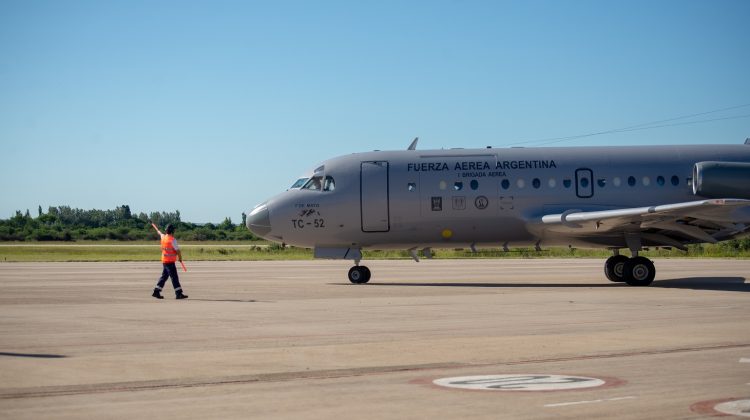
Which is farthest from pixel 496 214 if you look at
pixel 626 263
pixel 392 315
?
pixel 392 315

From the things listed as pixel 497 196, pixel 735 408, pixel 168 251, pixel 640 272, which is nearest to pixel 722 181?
pixel 640 272

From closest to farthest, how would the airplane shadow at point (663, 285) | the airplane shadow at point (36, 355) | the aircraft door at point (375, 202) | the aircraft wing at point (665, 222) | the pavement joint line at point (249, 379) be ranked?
the pavement joint line at point (249, 379)
the airplane shadow at point (36, 355)
the aircraft wing at point (665, 222)
the airplane shadow at point (663, 285)
the aircraft door at point (375, 202)

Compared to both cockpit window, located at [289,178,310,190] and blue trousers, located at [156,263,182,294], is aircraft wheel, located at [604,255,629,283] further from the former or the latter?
blue trousers, located at [156,263,182,294]

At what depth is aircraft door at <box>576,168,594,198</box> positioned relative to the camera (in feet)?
96.9

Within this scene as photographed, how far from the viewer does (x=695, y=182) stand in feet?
96.6

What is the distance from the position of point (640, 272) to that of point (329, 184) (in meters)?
9.79

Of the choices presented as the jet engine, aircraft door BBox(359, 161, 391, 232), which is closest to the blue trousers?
aircraft door BBox(359, 161, 391, 232)

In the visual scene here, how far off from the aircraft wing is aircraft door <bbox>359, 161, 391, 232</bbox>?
4.82 m

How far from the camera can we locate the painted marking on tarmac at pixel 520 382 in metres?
9.91

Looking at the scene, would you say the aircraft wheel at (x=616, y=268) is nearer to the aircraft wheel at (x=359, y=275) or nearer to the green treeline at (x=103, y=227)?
the aircraft wheel at (x=359, y=275)

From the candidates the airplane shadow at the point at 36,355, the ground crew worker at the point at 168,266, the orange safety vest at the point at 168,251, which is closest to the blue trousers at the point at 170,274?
the ground crew worker at the point at 168,266

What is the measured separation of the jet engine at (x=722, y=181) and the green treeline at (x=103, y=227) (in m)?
81.0

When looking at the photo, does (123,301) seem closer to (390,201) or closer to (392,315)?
(392,315)

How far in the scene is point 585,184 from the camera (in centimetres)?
2959
